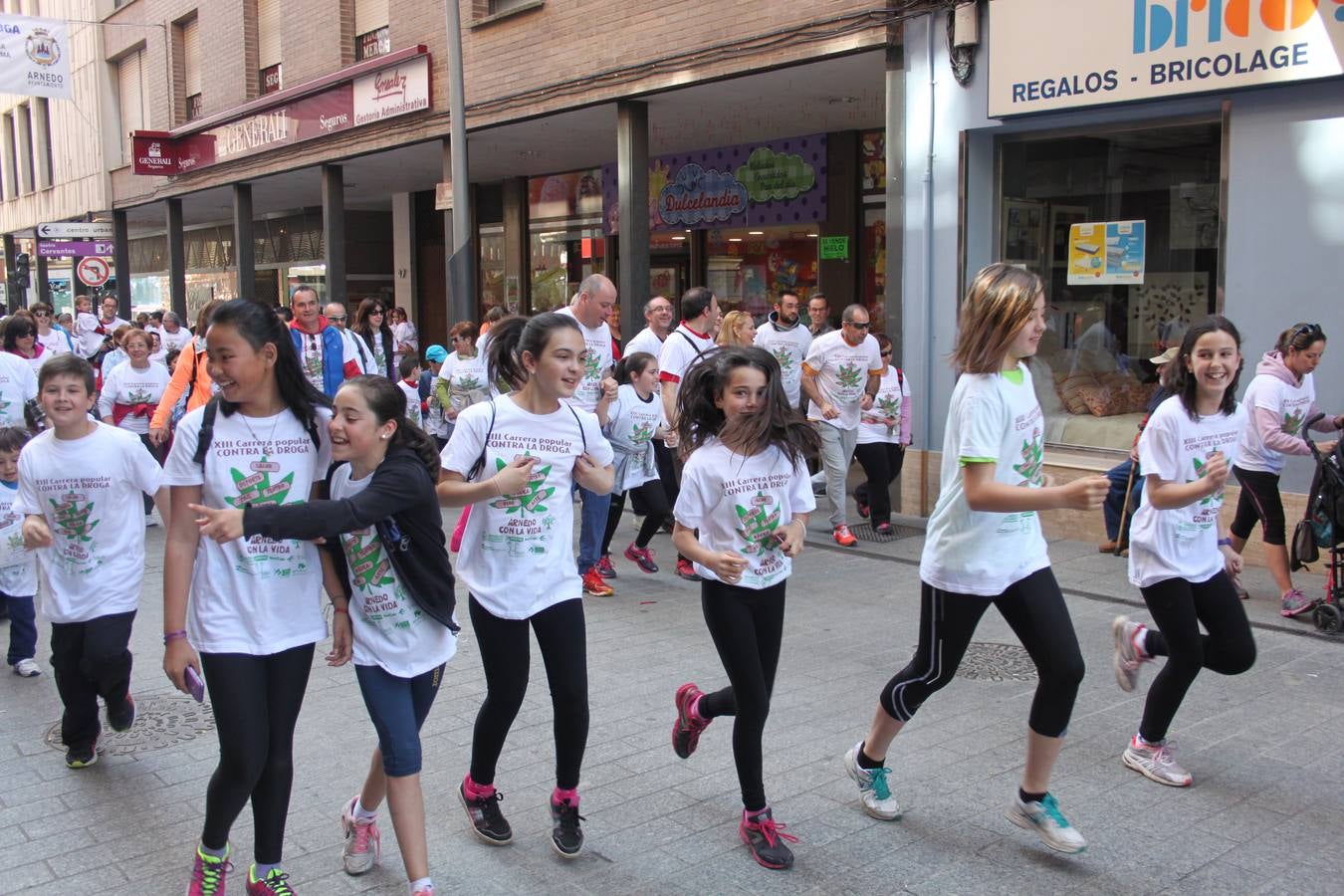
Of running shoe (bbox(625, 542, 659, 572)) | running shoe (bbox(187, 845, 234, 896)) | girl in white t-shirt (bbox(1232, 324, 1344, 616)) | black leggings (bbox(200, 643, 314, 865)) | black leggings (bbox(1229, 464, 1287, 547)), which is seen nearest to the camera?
black leggings (bbox(200, 643, 314, 865))

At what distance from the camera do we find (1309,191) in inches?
319

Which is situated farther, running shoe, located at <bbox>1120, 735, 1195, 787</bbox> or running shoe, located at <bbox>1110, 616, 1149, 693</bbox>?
running shoe, located at <bbox>1110, 616, 1149, 693</bbox>

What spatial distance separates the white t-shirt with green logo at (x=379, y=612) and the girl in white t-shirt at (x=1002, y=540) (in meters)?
1.66

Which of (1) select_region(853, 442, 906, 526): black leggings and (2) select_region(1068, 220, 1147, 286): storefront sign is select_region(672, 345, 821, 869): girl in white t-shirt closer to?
(1) select_region(853, 442, 906, 526): black leggings

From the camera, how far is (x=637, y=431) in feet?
26.4

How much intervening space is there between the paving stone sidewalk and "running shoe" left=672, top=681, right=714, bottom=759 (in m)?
0.21

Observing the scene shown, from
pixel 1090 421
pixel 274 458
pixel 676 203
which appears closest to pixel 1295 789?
pixel 274 458

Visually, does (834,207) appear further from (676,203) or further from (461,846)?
(461,846)

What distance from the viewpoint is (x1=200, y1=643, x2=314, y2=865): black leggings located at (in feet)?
11.1

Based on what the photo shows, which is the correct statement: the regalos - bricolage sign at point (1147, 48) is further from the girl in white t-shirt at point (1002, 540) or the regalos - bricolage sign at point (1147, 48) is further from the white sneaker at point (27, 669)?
the white sneaker at point (27, 669)

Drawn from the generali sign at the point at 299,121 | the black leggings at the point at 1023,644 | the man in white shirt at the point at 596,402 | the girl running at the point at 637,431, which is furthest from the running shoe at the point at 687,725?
the generali sign at the point at 299,121

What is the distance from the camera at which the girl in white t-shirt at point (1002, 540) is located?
3.82 metres

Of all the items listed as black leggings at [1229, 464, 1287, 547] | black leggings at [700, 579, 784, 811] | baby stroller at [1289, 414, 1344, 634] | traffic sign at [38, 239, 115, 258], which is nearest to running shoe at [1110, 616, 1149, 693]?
black leggings at [700, 579, 784, 811]

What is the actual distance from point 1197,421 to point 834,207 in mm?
10857
